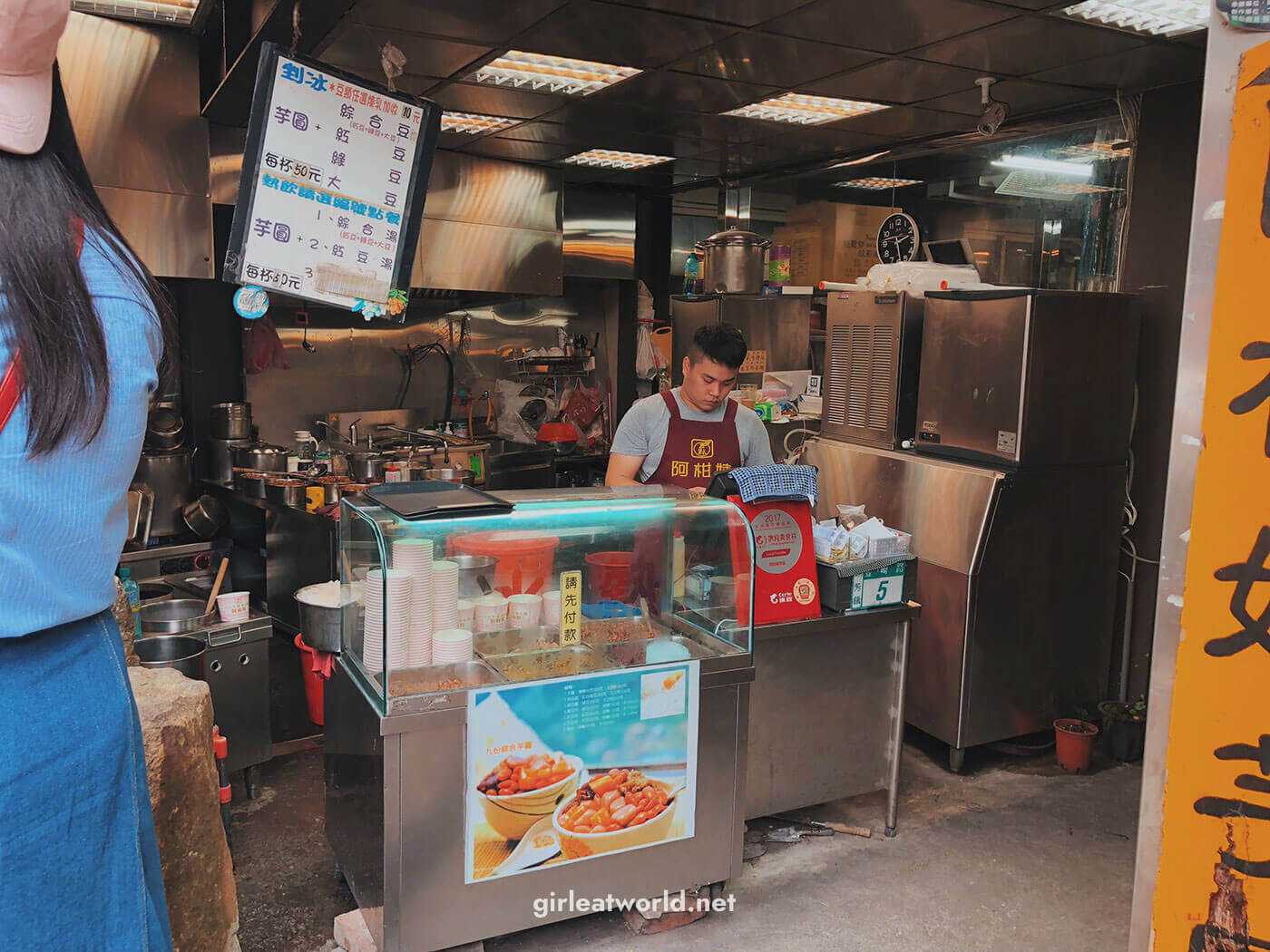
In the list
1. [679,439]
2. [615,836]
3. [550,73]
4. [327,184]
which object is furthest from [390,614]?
[550,73]

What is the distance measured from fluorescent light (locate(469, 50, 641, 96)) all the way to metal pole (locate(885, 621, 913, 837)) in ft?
10.2

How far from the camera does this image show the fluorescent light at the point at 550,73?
480cm

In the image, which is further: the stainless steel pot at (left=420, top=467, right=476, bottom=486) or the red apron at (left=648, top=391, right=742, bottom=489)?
the stainless steel pot at (left=420, top=467, right=476, bottom=486)

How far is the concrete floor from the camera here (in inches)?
122

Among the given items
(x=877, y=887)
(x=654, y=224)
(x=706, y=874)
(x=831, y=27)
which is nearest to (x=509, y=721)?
(x=706, y=874)

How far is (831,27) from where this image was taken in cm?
412

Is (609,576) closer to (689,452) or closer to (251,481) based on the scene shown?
(689,452)

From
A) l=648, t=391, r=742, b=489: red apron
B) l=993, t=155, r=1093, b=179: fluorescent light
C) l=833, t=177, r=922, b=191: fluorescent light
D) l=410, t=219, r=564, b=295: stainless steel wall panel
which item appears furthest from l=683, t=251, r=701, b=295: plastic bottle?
l=648, t=391, r=742, b=489: red apron

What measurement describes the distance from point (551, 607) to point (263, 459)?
13.0 feet

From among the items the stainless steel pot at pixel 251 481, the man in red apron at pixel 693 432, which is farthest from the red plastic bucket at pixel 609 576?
the stainless steel pot at pixel 251 481

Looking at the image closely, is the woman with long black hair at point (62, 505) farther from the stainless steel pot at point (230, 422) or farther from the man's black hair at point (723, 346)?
the stainless steel pot at point (230, 422)

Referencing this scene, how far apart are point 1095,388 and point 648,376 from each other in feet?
16.4

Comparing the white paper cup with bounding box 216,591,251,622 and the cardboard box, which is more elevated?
the cardboard box

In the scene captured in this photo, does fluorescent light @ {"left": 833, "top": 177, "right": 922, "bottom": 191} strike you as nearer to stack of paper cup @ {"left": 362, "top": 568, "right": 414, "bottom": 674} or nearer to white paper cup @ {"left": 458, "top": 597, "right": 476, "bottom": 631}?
white paper cup @ {"left": 458, "top": 597, "right": 476, "bottom": 631}
